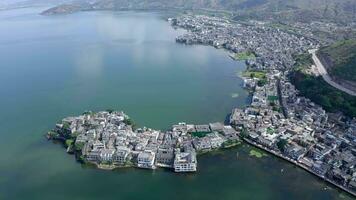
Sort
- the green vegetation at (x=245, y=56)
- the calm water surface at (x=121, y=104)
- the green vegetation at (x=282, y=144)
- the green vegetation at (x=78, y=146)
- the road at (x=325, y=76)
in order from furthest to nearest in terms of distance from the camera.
A: the green vegetation at (x=245, y=56), the road at (x=325, y=76), the green vegetation at (x=78, y=146), the green vegetation at (x=282, y=144), the calm water surface at (x=121, y=104)

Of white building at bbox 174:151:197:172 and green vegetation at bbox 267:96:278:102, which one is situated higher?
green vegetation at bbox 267:96:278:102

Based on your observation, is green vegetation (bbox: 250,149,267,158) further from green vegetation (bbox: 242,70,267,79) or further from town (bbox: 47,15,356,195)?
green vegetation (bbox: 242,70,267,79)

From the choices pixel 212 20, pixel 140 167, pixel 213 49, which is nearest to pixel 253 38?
pixel 213 49

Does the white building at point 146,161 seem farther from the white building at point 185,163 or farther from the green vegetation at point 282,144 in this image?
the green vegetation at point 282,144

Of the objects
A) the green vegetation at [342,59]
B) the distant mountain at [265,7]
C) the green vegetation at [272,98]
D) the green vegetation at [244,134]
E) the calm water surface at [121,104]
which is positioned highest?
the distant mountain at [265,7]

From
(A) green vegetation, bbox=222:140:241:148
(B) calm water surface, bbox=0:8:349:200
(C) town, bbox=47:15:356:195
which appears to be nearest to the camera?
(B) calm water surface, bbox=0:8:349:200

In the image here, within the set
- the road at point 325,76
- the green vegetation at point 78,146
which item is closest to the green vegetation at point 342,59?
the road at point 325,76

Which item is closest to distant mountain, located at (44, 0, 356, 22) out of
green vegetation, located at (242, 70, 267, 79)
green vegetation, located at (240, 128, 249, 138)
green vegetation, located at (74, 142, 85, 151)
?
green vegetation, located at (242, 70, 267, 79)

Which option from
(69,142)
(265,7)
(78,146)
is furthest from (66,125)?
(265,7)
